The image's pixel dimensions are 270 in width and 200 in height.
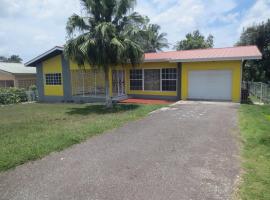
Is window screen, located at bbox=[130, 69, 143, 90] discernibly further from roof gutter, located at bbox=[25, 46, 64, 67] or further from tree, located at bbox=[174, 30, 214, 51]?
tree, located at bbox=[174, 30, 214, 51]

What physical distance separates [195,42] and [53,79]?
26057 mm

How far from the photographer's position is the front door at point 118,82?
54.2 ft

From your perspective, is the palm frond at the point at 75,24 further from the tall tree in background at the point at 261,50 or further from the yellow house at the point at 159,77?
the tall tree in background at the point at 261,50

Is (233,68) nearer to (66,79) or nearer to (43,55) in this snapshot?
(66,79)

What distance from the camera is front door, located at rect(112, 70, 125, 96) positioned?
54.2ft

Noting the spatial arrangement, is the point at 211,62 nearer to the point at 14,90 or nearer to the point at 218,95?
the point at 218,95

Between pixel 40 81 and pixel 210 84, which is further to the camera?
pixel 40 81

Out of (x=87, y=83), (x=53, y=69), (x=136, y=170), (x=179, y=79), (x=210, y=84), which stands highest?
(x=53, y=69)

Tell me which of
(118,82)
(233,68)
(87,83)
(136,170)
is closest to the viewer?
(136,170)

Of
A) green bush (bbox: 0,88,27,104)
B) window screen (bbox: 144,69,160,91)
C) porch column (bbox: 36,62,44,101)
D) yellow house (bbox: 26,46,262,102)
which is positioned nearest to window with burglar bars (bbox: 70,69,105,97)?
yellow house (bbox: 26,46,262,102)

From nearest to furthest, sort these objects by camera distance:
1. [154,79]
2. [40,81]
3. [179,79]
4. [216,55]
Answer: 1. [216,55]
2. [179,79]
3. [154,79]
4. [40,81]

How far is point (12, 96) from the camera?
18.4 meters

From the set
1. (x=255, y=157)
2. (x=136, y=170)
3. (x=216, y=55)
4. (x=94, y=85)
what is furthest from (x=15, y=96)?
(x=255, y=157)

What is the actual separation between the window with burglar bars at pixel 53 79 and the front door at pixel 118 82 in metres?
4.66
